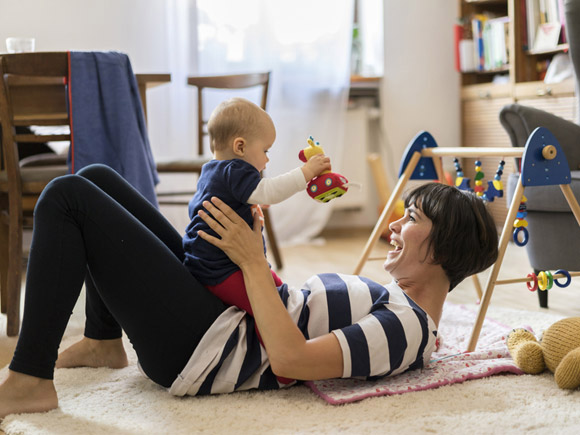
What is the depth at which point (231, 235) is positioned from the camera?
1.28m

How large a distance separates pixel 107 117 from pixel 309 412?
3.80 feet

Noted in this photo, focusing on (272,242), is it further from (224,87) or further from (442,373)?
(442,373)

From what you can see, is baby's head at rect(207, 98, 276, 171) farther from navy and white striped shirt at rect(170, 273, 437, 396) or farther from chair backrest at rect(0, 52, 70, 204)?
chair backrest at rect(0, 52, 70, 204)

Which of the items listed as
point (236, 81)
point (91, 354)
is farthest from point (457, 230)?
point (236, 81)

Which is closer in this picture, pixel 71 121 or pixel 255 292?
pixel 255 292

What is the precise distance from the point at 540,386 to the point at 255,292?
0.61 m

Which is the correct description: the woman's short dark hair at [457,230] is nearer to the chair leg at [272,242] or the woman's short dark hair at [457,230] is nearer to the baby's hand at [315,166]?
the baby's hand at [315,166]

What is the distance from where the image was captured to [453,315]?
6.77 feet

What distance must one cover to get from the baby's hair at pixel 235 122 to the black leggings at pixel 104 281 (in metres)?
0.23

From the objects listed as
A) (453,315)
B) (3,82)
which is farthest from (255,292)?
(3,82)

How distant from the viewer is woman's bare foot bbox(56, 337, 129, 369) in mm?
1546

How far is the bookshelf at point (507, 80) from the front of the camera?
135 inches

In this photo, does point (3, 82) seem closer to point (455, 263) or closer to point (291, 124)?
point (455, 263)

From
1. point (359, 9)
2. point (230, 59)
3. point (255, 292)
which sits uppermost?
point (359, 9)
